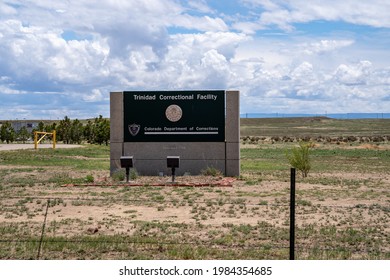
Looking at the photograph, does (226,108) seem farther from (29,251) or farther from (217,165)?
(29,251)

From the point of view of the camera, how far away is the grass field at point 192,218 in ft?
38.3

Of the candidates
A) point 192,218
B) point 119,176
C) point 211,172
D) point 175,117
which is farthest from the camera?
point 175,117

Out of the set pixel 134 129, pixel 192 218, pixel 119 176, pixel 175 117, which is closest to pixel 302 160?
pixel 175 117

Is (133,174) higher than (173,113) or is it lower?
lower

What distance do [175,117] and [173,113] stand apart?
0.65 ft

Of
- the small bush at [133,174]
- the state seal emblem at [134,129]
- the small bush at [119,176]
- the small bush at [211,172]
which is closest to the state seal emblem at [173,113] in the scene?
the state seal emblem at [134,129]

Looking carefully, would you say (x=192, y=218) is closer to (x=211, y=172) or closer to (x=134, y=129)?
(x=211, y=172)

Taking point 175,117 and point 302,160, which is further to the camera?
point 302,160

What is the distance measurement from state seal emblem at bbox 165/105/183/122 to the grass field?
8.67ft

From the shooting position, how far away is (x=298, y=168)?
29562 mm

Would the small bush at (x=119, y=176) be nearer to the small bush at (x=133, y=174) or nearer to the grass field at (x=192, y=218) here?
the small bush at (x=133, y=174)

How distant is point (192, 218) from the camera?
16.1m

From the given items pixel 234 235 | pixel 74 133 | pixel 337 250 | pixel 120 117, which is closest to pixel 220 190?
pixel 120 117

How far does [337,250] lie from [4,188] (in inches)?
580
